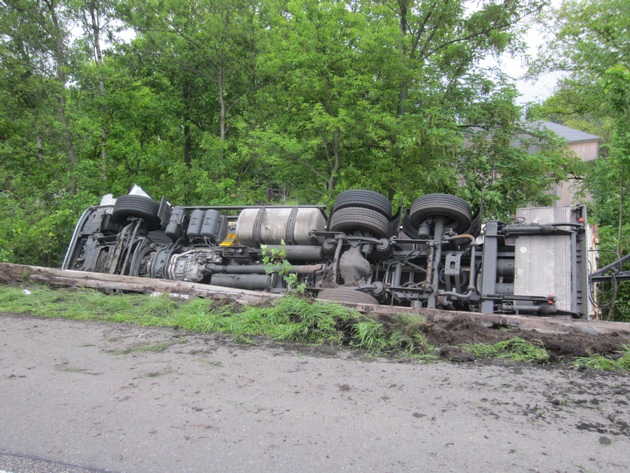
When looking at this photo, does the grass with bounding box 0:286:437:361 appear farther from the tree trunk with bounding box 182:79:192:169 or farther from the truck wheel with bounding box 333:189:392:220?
the tree trunk with bounding box 182:79:192:169

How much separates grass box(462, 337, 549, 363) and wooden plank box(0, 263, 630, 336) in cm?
47

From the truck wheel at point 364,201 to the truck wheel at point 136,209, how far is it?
3.66 metres

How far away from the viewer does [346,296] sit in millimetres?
5578

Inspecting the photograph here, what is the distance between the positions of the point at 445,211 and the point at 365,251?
1.24m

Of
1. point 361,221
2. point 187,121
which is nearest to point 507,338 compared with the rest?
point 361,221

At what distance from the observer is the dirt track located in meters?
2.36

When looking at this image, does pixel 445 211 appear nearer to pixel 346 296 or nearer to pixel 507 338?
pixel 346 296

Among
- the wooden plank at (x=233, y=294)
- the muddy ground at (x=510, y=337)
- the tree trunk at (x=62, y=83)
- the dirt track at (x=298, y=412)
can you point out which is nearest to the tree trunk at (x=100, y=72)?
the tree trunk at (x=62, y=83)

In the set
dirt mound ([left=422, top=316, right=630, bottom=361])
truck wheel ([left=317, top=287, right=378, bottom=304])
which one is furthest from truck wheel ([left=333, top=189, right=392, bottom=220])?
dirt mound ([left=422, top=316, right=630, bottom=361])

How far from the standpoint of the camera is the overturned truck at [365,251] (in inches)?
213

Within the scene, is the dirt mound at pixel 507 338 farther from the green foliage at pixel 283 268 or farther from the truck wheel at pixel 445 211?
the truck wheel at pixel 445 211

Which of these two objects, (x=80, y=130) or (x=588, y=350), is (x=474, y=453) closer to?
(x=588, y=350)

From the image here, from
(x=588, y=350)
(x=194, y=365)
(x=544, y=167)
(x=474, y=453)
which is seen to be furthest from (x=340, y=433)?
(x=544, y=167)

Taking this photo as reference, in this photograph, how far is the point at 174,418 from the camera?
9.18ft
